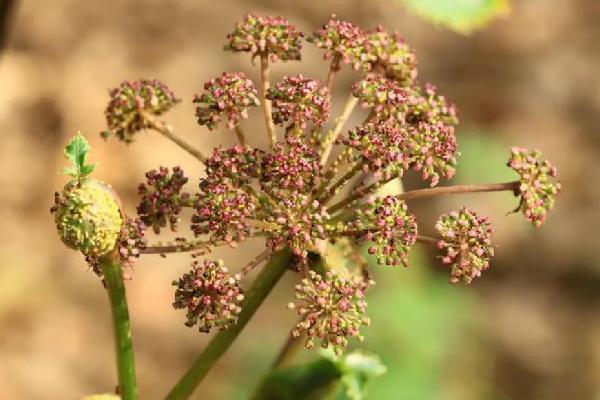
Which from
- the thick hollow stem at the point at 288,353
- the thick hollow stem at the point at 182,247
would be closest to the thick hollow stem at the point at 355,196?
the thick hollow stem at the point at 182,247

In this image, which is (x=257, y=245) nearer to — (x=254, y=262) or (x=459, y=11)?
(x=459, y=11)

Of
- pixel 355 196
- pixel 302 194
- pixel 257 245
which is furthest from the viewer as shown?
pixel 257 245

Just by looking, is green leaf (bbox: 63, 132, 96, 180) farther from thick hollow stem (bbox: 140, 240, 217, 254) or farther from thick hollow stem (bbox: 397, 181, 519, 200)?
thick hollow stem (bbox: 397, 181, 519, 200)

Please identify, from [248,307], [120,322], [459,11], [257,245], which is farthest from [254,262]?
[257,245]

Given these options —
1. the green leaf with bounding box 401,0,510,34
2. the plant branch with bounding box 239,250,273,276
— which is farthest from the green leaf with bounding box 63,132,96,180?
the green leaf with bounding box 401,0,510,34

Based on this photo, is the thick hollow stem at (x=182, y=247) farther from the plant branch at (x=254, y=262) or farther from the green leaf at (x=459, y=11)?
the green leaf at (x=459, y=11)

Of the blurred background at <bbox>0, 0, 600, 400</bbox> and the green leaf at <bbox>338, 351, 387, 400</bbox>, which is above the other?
the blurred background at <bbox>0, 0, 600, 400</bbox>
